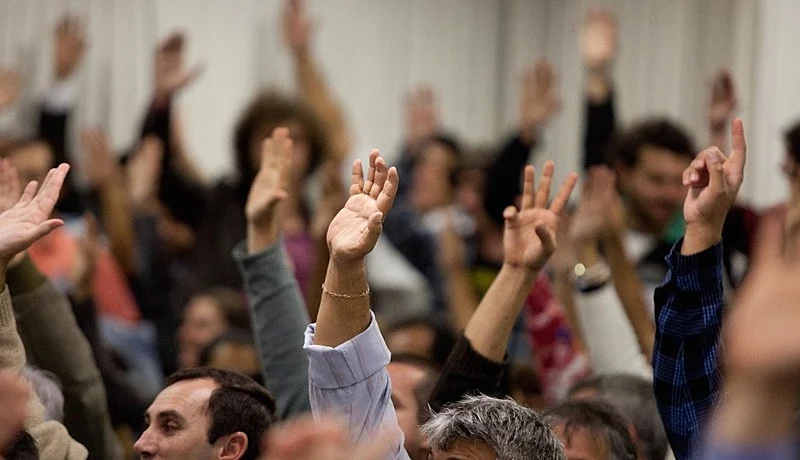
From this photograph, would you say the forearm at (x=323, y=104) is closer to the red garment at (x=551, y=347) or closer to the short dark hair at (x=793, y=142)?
the red garment at (x=551, y=347)

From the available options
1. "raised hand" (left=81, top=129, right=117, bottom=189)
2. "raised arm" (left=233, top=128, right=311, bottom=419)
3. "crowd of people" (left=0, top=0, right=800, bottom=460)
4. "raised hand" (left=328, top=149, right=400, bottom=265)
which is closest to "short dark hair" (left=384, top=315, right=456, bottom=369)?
"crowd of people" (left=0, top=0, right=800, bottom=460)

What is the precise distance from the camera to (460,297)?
12.3 ft

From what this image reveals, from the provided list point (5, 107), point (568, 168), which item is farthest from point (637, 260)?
point (5, 107)

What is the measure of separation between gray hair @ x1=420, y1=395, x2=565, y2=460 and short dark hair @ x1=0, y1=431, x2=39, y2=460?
0.55 meters

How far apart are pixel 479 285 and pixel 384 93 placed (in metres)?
2.11

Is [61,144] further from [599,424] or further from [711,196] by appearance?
[711,196]

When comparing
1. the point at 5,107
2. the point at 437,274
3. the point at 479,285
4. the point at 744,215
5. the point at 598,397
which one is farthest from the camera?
the point at 5,107

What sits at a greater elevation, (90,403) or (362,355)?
(362,355)

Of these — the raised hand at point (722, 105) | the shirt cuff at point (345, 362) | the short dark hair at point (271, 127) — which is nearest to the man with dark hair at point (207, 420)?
the shirt cuff at point (345, 362)

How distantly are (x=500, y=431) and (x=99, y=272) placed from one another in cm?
247

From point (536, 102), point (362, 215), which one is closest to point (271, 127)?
point (536, 102)

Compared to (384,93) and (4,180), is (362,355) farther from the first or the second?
(384,93)

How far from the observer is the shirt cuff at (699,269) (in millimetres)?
1992

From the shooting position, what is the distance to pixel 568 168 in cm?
556
